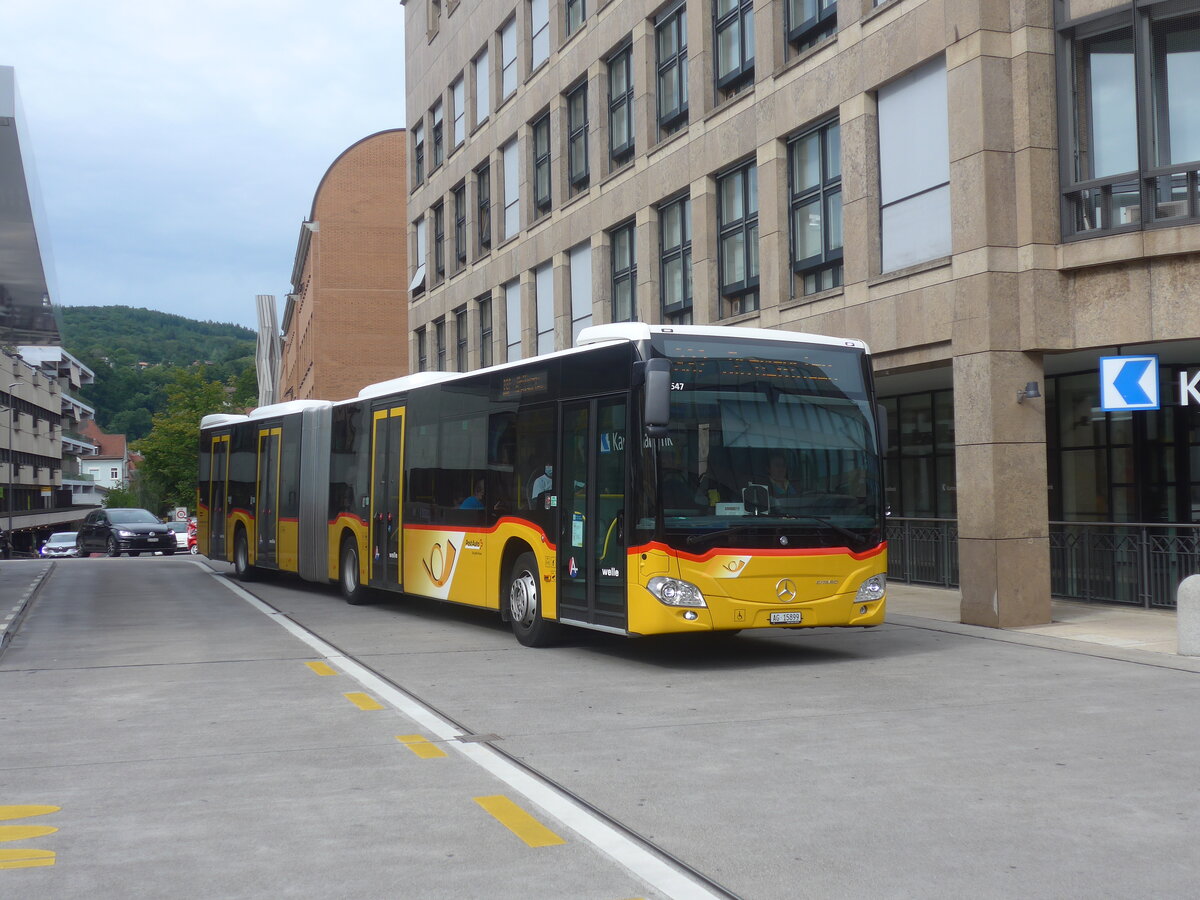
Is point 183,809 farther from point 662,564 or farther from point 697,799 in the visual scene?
point 662,564

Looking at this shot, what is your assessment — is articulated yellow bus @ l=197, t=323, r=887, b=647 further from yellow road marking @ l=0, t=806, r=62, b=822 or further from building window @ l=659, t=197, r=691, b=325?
building window @ l=659, t=197, r=691, b=325

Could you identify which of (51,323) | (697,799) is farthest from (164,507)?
(697,799)

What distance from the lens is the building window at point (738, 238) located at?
2195 centimetres

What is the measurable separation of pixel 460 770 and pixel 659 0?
66.3ft

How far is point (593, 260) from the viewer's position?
28.0m

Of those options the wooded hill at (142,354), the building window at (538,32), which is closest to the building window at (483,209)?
the building window at (538,32)

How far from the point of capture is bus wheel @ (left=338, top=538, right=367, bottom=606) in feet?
62.0

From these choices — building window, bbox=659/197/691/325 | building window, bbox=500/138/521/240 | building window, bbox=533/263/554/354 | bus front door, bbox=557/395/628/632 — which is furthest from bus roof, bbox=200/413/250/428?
bus front door, bbox=557/395/628/632

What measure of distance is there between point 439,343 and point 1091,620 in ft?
87.2

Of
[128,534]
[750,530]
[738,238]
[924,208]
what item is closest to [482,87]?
[738,238]

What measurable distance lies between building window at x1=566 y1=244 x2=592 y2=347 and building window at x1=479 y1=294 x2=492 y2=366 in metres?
5.68

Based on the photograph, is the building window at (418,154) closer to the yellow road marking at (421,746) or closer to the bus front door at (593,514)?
the bus front door at (593,514)

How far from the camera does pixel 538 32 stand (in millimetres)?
31781

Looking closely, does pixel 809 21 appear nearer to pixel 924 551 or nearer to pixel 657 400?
pixel 924 551
